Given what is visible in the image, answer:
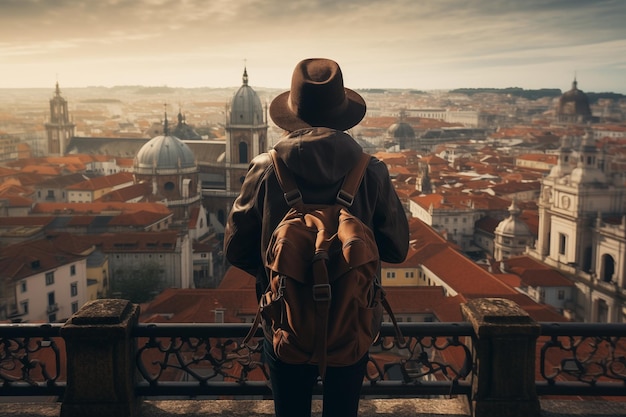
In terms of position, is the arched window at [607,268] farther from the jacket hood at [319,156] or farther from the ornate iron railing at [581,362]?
the jacket hood at [319,156]

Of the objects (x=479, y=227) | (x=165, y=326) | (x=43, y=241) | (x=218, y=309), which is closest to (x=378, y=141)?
(x=479, y=227)

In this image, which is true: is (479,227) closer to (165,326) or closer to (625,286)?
(625,286)

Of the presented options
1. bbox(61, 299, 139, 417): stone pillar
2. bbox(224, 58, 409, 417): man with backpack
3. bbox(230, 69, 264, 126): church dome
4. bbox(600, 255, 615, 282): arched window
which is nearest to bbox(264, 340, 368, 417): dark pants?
bbox(224, 58, 409, 417): man with backpack

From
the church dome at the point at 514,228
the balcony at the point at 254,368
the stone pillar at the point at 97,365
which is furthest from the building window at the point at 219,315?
the church dome at the point at 514,228

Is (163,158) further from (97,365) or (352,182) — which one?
(352,182)

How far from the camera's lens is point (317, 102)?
284 centimetres

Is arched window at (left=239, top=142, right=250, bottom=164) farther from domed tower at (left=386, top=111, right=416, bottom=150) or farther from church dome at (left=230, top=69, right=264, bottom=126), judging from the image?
domed tower at (left=386, top=111, right=416, bottom=150)

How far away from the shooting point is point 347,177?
2734 mm

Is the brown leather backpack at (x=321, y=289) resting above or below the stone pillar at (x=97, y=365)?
above

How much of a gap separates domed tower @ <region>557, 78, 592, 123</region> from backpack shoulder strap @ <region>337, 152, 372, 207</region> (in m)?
160

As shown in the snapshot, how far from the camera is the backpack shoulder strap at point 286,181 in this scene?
268cm

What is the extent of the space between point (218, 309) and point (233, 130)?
32865mm

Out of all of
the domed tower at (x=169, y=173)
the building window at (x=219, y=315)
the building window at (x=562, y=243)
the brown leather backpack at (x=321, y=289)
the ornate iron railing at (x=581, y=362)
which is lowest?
the building window at (x=562, y=243)

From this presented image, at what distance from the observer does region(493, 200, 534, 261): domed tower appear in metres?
45.0
